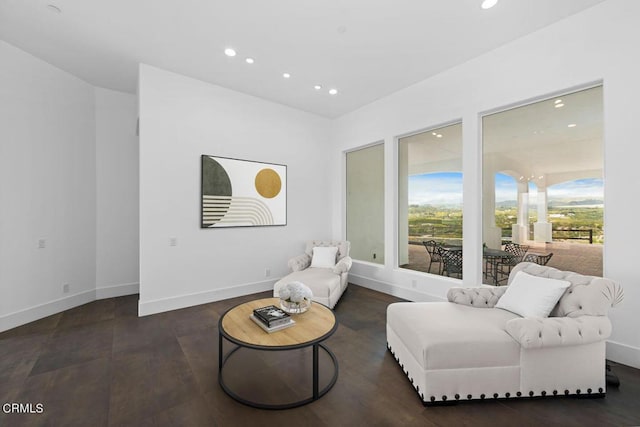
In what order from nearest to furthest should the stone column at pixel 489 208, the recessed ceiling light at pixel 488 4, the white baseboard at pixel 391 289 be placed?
the recessed ceiling light at pixel 488 4
the stone column at pixel 489 208
the white baseboard at pixel 391 289

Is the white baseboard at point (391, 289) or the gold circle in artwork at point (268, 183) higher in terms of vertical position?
the gold circle in artwork at point (268, 183)

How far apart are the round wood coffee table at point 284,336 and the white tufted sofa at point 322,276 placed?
80 cm

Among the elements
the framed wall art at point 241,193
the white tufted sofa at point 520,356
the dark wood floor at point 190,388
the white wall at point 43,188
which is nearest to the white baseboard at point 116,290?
the white wall at point 43,188

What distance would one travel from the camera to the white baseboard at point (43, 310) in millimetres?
3244

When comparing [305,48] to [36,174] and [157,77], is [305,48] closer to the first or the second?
[157,77]

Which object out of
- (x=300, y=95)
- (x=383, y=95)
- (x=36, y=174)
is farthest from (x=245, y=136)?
(x=36, y=174)

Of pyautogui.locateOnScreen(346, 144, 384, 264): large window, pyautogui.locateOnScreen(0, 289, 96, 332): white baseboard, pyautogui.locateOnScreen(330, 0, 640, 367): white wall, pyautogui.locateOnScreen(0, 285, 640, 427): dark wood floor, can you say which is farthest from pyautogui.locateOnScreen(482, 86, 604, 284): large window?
pyautogui.locateOnScreen(0, 289, 96, 332): white baseboard

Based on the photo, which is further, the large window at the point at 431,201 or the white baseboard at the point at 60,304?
the large window at the point at 431,201

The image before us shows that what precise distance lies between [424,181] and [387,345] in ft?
8.77

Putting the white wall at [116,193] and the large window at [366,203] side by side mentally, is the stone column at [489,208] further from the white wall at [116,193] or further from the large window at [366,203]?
the white wall at [116,193]

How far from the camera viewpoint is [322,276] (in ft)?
13.2

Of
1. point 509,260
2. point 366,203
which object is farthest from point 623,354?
point 366,203

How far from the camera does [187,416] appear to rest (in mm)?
1878

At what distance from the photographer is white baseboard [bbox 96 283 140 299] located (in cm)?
441
